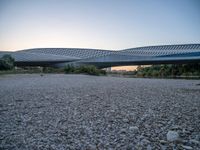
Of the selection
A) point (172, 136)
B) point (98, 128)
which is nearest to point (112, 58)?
point (98, 128)

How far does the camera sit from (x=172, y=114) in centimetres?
485

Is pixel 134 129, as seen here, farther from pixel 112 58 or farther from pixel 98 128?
pixel 112 58

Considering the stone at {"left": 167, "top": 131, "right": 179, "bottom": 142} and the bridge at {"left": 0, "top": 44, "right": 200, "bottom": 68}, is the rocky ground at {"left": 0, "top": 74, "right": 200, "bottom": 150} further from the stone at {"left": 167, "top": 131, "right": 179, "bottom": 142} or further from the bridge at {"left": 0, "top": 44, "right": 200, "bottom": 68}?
the bridge at {"left": 0, "top": 44, "right": 200, "bottom": 68}

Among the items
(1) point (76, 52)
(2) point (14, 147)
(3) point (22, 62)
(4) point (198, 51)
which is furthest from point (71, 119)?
(1) point (76, 52)

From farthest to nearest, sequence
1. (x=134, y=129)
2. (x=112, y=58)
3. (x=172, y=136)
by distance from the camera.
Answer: (x=112, y=58) → (x=134, y=129) → (x=172, y=136)

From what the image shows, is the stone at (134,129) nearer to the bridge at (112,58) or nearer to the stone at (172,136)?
the stone at (172,136)

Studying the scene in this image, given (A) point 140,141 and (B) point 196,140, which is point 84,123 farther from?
(B) point 196,140

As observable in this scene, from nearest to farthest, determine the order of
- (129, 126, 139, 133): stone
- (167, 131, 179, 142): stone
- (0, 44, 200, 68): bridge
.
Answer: (167, 131, 179, 142): stone
(129, 126, 139, 133): stone
(0, 44, 200, 68): bridge

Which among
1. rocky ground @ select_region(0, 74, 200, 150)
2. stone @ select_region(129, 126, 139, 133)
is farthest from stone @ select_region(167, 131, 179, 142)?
stone @ select_region(129, 126, 139, 133)

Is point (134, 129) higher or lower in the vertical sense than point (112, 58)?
lower

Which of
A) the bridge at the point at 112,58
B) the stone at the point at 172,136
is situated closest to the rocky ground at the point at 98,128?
the stone at the point at 172,136

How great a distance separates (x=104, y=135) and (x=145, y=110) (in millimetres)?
2162

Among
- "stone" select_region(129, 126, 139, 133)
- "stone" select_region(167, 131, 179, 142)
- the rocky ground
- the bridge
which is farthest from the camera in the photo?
the bridge

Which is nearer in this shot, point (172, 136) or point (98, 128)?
point (172, 136)
